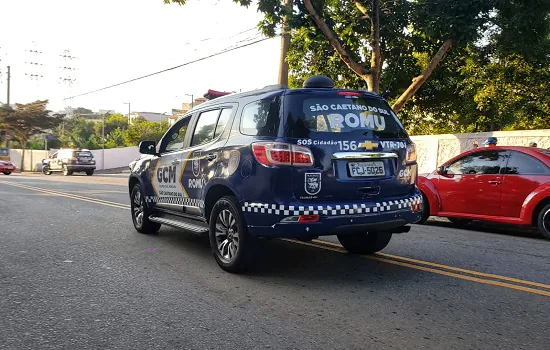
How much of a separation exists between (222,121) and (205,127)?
1.48 feet

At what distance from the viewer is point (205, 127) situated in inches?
230

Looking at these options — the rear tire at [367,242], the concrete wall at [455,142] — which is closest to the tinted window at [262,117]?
the rear tire at [367,242]

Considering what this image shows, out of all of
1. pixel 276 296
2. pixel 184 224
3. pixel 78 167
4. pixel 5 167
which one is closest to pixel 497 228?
pixel 184 224

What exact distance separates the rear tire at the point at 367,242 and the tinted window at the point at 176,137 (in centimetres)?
241

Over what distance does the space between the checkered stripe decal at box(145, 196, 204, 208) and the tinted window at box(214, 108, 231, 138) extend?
0.79m

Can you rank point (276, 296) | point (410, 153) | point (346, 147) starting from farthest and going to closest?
point (410, 153)
point (346, 147)
point (276, 296)

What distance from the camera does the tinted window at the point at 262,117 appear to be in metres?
4.60

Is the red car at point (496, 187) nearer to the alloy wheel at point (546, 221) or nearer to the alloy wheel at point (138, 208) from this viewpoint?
the alloy wheel at point (546, 221)

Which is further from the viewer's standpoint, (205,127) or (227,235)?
(205,127)

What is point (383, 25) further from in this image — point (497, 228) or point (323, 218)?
point (323, 218)

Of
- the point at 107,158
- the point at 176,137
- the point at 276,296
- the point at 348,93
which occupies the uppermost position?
the point at 348,93

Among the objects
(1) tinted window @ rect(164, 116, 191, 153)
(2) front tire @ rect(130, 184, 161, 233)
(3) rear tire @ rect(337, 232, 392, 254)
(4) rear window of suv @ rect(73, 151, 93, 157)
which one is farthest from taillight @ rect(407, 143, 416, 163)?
(4) rear window of suv @ rect(73, 151, 93, 157)

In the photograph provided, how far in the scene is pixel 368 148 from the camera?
15.5ft

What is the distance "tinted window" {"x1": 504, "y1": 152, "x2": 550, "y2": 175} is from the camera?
7.63m
